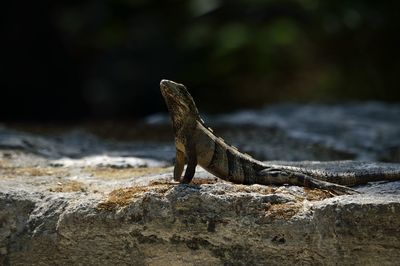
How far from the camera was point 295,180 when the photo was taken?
5301mm

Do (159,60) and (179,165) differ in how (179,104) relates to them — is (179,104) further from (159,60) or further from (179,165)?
(159,60)

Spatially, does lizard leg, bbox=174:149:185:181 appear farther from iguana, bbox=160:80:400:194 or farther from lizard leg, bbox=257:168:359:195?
lizard leg, bbox=257:168:359:195

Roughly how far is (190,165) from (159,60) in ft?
33.7

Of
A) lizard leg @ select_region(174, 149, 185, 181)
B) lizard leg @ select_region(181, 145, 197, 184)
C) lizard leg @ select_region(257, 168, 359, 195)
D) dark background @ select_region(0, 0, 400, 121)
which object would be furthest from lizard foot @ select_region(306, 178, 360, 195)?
dark background @ select_region(0, 0, 400, 121)

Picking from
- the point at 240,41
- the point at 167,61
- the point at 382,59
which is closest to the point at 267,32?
the point at 240,41

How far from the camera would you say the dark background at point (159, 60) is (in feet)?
46.0

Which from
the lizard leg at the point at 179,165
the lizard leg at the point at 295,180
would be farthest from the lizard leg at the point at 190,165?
the lizard leg at the point at 295,180

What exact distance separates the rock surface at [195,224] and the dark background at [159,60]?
8487mm

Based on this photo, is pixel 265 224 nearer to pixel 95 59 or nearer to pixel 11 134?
pixel 11 134

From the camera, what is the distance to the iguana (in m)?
5.37

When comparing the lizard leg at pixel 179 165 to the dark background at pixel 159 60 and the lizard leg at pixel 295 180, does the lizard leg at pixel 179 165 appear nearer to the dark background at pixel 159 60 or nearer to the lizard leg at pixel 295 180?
the lizard leg at pixel 295 180

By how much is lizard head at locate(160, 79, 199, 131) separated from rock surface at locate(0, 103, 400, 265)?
436mm

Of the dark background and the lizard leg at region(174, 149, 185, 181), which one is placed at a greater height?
the dark background

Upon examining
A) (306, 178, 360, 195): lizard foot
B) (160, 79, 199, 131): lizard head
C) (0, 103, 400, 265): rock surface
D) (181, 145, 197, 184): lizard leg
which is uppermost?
(160, 79, 199, 131): lizard head
